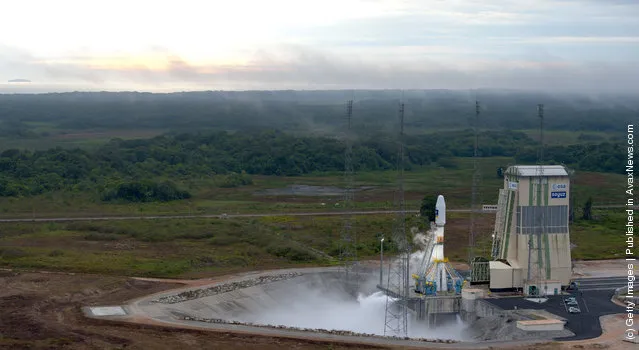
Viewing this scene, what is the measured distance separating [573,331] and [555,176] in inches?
631

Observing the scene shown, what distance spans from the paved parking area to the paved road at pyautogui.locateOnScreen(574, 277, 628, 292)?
5.79ft

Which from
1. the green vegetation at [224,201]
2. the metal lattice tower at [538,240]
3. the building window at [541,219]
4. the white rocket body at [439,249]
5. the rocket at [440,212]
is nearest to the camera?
the rocket at [440,212]

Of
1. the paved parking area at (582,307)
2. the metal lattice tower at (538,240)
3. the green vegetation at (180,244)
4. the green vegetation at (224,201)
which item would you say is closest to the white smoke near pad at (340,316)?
the paved parking area at (582,307)

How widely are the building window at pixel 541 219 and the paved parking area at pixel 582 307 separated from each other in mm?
6296

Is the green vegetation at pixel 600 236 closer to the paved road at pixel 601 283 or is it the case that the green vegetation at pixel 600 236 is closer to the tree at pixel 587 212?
the tree at pixel 587 212

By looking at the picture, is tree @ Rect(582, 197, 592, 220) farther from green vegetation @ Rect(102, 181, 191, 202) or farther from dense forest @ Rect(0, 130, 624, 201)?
green vegetation @ Rect(102, 181, 191, 202)

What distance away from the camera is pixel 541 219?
74.8 m

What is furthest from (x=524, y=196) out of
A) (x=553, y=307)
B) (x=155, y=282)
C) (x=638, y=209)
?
(x=638, y=209)

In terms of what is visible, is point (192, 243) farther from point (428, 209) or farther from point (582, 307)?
point (582, 307)

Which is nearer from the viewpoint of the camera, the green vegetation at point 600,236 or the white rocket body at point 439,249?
the white rocket body at point 439,249

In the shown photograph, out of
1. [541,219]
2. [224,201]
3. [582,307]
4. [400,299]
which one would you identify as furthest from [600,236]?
[224,201]

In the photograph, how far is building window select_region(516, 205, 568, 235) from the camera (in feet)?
245

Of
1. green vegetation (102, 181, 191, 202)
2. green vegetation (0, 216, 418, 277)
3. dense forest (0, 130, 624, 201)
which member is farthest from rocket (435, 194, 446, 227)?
dense forest (0, 130, 624, 201)

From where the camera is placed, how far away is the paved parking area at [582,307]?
65.0 metres
